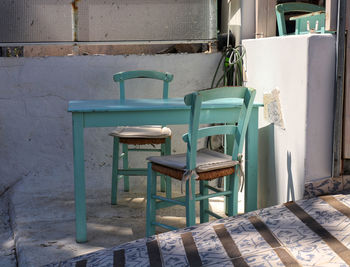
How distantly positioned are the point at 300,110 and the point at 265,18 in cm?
155

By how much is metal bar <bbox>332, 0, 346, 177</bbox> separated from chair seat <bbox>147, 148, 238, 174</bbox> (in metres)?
0.60

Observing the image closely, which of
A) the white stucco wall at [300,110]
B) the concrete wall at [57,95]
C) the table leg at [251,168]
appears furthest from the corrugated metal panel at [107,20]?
the table leg at [251,168]

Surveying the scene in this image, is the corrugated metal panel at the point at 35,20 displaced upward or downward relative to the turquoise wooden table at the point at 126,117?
upward

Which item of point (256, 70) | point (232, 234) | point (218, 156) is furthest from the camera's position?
point (256, 70)

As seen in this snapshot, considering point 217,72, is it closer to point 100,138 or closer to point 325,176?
point 100,138

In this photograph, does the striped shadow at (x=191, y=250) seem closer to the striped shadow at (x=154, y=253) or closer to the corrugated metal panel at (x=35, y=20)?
the striped shadow at (x=154, y=253)

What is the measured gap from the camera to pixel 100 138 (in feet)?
17.0

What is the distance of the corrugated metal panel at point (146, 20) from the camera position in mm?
5199

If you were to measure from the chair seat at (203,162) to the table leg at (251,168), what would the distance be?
324mm

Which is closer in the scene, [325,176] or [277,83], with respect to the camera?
[325,176]

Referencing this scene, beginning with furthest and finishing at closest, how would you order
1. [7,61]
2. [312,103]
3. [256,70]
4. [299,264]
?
A: [7,61], [256,70], [312,103], [299,264]

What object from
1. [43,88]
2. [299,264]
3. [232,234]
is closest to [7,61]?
[43,88]

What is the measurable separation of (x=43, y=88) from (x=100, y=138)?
680 millimetres

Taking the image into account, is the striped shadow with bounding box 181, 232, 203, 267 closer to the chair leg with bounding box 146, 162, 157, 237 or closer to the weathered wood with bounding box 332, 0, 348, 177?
the chair leg with bounding box 146, 162, 157, 237
